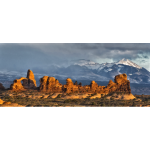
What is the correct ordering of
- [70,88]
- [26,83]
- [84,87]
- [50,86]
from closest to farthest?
[70,88], [84,87], [50,86], [26,83]

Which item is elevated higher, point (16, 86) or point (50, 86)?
point (50, 86)

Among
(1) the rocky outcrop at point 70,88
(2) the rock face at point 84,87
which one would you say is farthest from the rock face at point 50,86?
(1) the rocky outcrop at point 70,88

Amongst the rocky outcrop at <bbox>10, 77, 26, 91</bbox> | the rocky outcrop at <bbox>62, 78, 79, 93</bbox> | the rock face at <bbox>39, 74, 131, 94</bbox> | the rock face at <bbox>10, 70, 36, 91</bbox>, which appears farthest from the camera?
the rock face at <bbox>10, 70, 36, 91</bbox>

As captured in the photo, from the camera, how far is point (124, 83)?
48.4 meters

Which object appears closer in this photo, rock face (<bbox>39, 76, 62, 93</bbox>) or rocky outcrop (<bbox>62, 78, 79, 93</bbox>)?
rocky outcrop (<bbox>62, 78, 79, 93</bbox>)

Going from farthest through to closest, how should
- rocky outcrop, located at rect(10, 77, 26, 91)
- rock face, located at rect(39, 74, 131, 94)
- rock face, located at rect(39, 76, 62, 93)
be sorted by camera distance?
rocky outcrop, located at rect(10, 77, 26, 91)
rock face, located at rect(39, 76, 62, 93)
rock face, located at rect(39, 74, 131, 94)

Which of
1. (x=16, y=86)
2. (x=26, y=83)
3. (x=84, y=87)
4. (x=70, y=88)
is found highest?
(x=26, y=83)

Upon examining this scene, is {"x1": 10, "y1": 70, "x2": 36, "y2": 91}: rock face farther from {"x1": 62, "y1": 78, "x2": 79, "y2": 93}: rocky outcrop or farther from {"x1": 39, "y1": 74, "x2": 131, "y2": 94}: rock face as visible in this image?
{"x1": 62, "y1": 78, "x2": 79, "y2": 93}: rocky outcrop

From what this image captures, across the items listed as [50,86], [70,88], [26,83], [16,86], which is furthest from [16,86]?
[70,88]

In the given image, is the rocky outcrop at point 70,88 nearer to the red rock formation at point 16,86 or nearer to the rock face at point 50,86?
the rock face at point 50,86

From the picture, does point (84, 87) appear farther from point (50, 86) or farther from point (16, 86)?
point (16, 86)

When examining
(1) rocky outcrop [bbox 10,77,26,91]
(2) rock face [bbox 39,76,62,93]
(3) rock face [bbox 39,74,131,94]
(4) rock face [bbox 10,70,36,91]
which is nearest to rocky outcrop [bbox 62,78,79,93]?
(3) rock face [bbox 39,74,131,94]

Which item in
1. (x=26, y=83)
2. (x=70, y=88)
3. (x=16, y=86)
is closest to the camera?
(x=70, y=88)
